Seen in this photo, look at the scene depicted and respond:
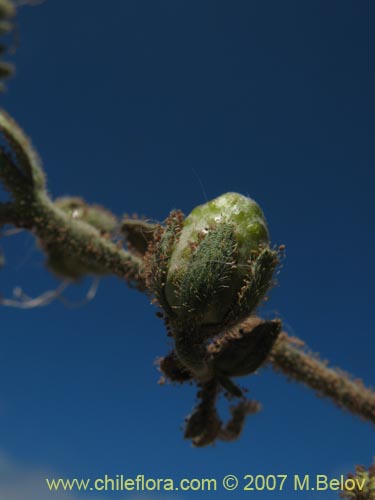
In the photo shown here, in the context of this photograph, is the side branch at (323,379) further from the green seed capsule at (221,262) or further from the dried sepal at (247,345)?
the green seed capsule at (221,262)

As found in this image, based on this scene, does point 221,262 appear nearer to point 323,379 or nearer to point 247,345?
point 247,345

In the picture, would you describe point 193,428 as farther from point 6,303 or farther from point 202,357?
point 6,303

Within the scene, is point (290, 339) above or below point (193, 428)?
above

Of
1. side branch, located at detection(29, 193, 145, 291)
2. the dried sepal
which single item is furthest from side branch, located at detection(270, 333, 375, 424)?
side branch, located at detection(29, 193, 145, 291)

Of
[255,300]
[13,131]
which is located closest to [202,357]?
[255,300]

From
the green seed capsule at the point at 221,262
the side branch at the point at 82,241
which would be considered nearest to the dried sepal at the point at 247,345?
the green seed capsule at the point at 221,262

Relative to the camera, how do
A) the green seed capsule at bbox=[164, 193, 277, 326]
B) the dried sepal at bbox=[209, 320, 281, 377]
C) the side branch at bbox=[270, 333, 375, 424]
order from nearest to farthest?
the green seed capsule at bbox=[164, 193, 277, 326] < the dried sepal at bbox=[209, 320, 281, 377] < the side branch at bbox=[270, 333, 375, 424]

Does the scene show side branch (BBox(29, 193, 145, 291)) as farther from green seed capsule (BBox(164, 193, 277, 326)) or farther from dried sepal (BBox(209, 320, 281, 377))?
green seed capsule (BBox(164, 193, 277, 326))
